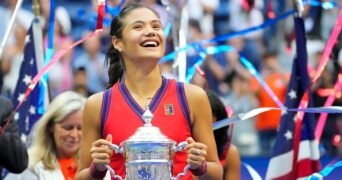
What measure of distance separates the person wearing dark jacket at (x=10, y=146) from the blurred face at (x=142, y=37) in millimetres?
1374

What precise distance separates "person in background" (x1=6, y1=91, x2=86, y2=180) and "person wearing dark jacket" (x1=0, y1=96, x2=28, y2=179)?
20.4 inches

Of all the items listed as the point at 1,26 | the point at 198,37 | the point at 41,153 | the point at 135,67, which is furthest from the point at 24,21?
the point at 135,67

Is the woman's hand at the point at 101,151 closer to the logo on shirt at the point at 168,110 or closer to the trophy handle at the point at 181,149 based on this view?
the trophy handle at the point at 181,149

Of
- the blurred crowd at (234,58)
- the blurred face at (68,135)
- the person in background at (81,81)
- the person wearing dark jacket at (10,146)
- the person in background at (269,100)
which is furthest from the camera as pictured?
the person in background at (269,100)

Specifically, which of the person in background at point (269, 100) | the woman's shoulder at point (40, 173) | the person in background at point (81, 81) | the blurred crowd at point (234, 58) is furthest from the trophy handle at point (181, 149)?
the person in background at point (269, 100)

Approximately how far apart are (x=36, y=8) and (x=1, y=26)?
20.3 ft

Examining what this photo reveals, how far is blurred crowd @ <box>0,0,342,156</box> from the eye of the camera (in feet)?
42.5

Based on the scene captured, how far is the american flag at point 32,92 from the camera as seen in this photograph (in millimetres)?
8094

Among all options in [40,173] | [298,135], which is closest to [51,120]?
[40,173]

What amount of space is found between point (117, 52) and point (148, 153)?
1.02 metres

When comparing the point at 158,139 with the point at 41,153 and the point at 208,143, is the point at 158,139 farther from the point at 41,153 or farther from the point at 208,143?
the point at 41,153

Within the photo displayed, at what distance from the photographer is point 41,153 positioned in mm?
7164

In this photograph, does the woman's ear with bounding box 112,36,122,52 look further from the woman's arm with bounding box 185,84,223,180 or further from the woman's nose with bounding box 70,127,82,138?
the woman's nose with bounding box 70,127,82,138

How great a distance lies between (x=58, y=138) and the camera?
284 inches
